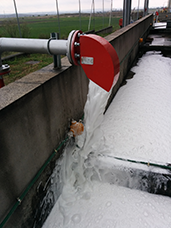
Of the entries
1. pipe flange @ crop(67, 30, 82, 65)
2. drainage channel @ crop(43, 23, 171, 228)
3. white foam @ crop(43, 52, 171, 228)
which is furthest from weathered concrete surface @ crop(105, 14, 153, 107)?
pipe flange @ crop(67, 30, 82, 65)

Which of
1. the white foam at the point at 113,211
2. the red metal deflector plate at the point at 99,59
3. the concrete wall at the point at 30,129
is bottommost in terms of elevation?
the white foam at the point at 113,211

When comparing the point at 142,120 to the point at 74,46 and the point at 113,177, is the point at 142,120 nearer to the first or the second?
the point at 113,177

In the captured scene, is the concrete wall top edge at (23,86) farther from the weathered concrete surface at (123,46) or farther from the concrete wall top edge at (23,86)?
the weathered concrete surface at (123,46)

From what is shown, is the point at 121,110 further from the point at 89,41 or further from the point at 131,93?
the point at 89,41

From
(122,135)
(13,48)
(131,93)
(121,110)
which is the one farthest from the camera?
(131,93)

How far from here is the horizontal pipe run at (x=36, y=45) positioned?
1705 millimetres

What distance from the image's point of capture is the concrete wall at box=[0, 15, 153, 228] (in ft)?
5.28

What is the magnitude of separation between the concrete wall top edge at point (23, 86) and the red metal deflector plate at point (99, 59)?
63 centimetres

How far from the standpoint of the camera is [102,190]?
2.63 m

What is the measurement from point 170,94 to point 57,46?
418 cm

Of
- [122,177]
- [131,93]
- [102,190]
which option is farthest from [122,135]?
[131,93]

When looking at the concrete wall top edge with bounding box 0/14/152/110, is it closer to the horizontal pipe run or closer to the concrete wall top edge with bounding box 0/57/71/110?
the concrete wall top edge with bounding box 0/57/71/110

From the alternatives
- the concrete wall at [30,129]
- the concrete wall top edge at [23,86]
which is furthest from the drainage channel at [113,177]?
the concrete wall top edge at [23,86]

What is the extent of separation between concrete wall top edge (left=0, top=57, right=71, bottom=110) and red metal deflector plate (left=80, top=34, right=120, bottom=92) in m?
0.63
